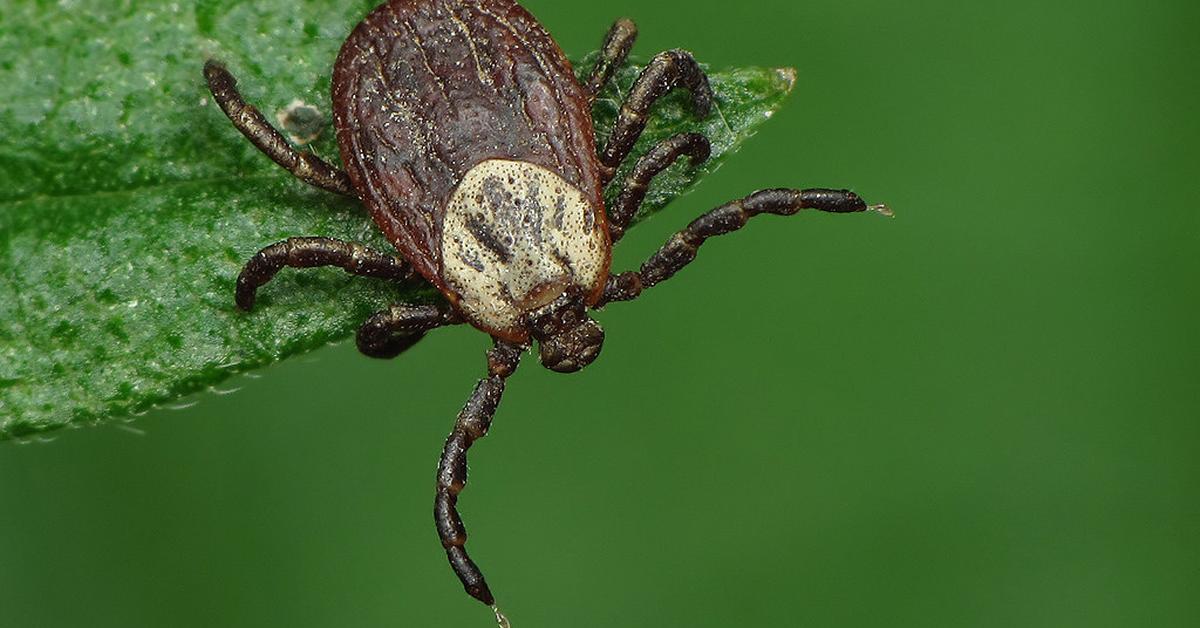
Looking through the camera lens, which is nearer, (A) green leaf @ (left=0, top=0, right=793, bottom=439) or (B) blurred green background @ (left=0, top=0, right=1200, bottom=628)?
(A) green leaf @ (left=0, top=0, right=793, bottom=439)

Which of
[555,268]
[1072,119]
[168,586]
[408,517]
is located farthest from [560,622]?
[1072,119]

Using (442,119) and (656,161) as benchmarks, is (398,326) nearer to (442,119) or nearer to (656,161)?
(442,119)

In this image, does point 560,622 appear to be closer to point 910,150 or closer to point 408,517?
point 408,517

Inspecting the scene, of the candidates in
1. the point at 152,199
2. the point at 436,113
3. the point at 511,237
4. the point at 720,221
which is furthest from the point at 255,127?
the point at 720,221

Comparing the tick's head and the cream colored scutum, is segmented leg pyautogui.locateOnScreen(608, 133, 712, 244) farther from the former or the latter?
the tick's head

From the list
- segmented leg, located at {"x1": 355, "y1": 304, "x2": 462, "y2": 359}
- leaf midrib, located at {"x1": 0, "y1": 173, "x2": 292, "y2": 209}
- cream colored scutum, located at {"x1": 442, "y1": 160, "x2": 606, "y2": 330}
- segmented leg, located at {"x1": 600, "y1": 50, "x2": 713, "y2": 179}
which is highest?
leaf midrib, located at {"x1": 0, "y1": 173, "x2": 292, "y2": 209}

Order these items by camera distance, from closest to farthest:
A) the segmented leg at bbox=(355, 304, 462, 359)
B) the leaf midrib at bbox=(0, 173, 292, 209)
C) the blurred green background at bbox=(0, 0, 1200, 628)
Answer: the leaf midrib at bbox=(0, 173, 292, 209) < the segmented leg at bbox=(355, 304, 462, 359) < the blurred green background at bbox=(0, 0, 1200, 628)

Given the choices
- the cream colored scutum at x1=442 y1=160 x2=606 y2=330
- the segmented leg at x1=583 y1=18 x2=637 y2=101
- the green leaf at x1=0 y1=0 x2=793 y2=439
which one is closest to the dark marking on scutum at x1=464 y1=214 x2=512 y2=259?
the cream colored scutum at x1=442 y1=160 x2=606 y2=330
